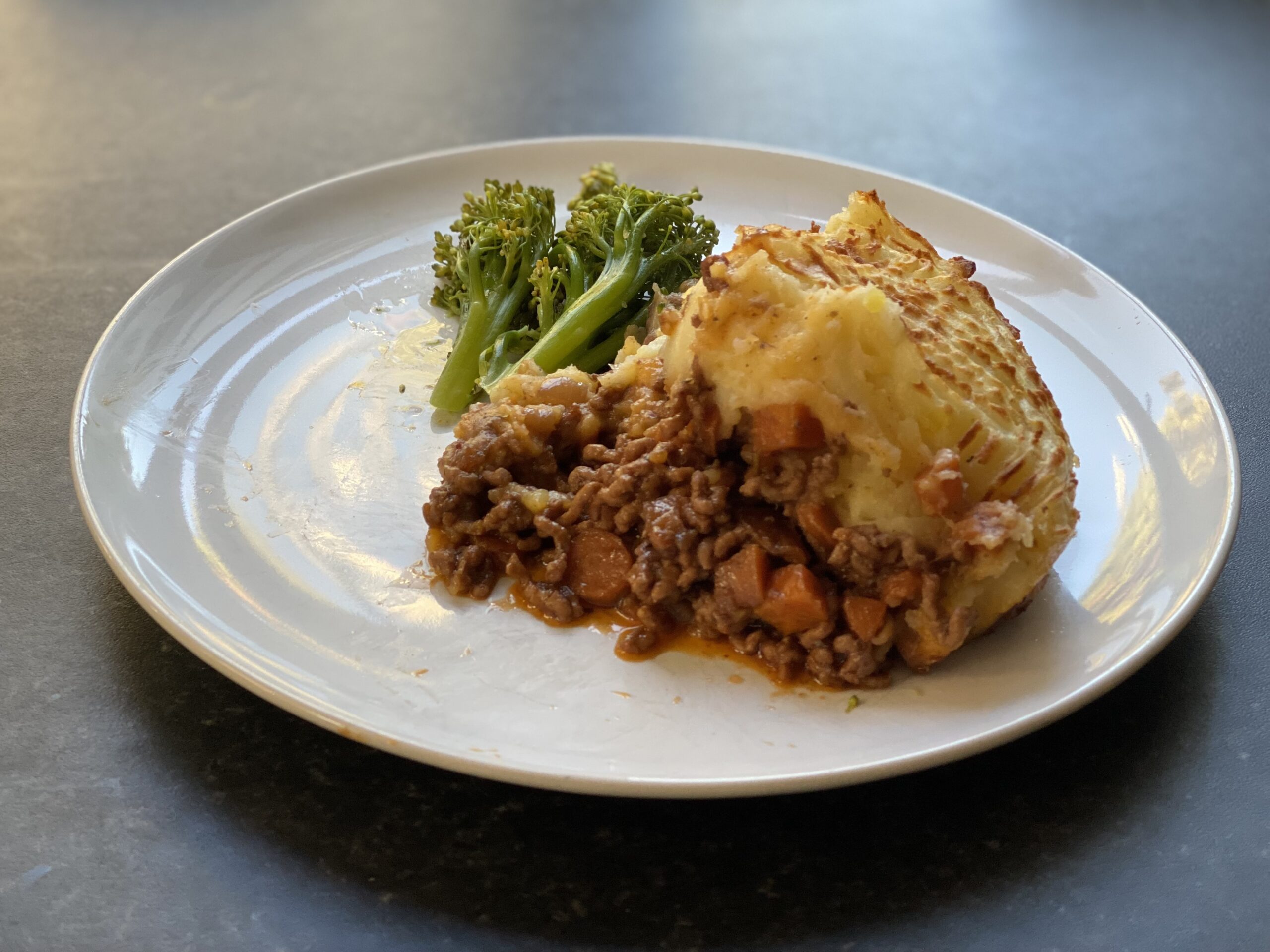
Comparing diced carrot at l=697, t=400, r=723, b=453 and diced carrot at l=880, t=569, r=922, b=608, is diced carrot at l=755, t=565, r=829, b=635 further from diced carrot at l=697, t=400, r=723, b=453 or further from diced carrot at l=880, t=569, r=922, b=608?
diced carrot at l=697, t=400, r=723, b=453

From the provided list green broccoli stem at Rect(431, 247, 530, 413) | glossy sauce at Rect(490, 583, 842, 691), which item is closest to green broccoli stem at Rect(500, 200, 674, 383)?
green broccoli stem at Rect(431, 247, 530, 413)

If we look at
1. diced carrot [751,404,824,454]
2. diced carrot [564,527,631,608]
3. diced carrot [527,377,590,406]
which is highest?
diced carrot [751,404,824,454]

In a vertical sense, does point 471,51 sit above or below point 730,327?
below

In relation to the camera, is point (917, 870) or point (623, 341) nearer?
point (917, 870)

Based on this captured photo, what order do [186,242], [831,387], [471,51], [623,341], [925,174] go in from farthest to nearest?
[471,51], [925,174], [186,242], [623,341], [831,387]

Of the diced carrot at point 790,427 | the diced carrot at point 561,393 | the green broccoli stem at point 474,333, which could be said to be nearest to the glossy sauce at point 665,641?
the diced carrot at point 790,427

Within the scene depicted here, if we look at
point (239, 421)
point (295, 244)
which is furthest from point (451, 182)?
point (239, 421)

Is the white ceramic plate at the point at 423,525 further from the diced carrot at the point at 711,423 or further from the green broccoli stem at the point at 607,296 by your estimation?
the diced carrot at the point at 711,423

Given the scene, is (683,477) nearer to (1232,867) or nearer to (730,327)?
(730,327)
